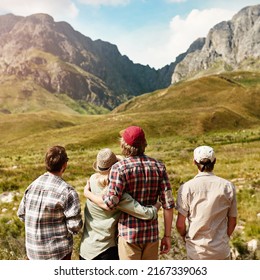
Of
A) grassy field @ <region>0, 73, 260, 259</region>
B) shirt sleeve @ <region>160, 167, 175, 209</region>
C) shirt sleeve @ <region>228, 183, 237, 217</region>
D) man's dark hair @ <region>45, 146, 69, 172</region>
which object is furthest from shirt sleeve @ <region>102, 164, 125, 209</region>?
grassy field @ <region>0, 73, 260, 259</region>

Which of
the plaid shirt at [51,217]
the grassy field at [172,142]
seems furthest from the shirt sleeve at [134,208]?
the grassy field at [172,142]

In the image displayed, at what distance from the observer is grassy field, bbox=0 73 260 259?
13.0 m

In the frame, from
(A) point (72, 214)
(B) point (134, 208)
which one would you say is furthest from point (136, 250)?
(A) point (72, 214)

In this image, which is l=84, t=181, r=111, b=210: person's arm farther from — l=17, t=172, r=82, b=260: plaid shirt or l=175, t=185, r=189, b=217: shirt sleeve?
l=175, t=185, r=189, b=217: shirt sleeve

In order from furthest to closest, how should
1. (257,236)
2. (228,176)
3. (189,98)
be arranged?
(189,98)
(228,176)
(257,236)

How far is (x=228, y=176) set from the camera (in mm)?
24594

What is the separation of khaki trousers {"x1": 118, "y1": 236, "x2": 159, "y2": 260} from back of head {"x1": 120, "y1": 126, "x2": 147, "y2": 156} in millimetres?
1534

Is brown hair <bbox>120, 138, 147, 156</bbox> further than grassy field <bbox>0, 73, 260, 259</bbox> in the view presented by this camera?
No

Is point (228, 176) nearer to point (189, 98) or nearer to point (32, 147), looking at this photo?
point (32, 147)

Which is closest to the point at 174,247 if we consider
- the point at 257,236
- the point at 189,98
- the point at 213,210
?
the point at 257,236

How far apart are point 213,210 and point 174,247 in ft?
12.2

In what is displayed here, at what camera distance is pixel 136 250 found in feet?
20.2

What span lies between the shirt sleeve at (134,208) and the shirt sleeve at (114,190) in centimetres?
11
